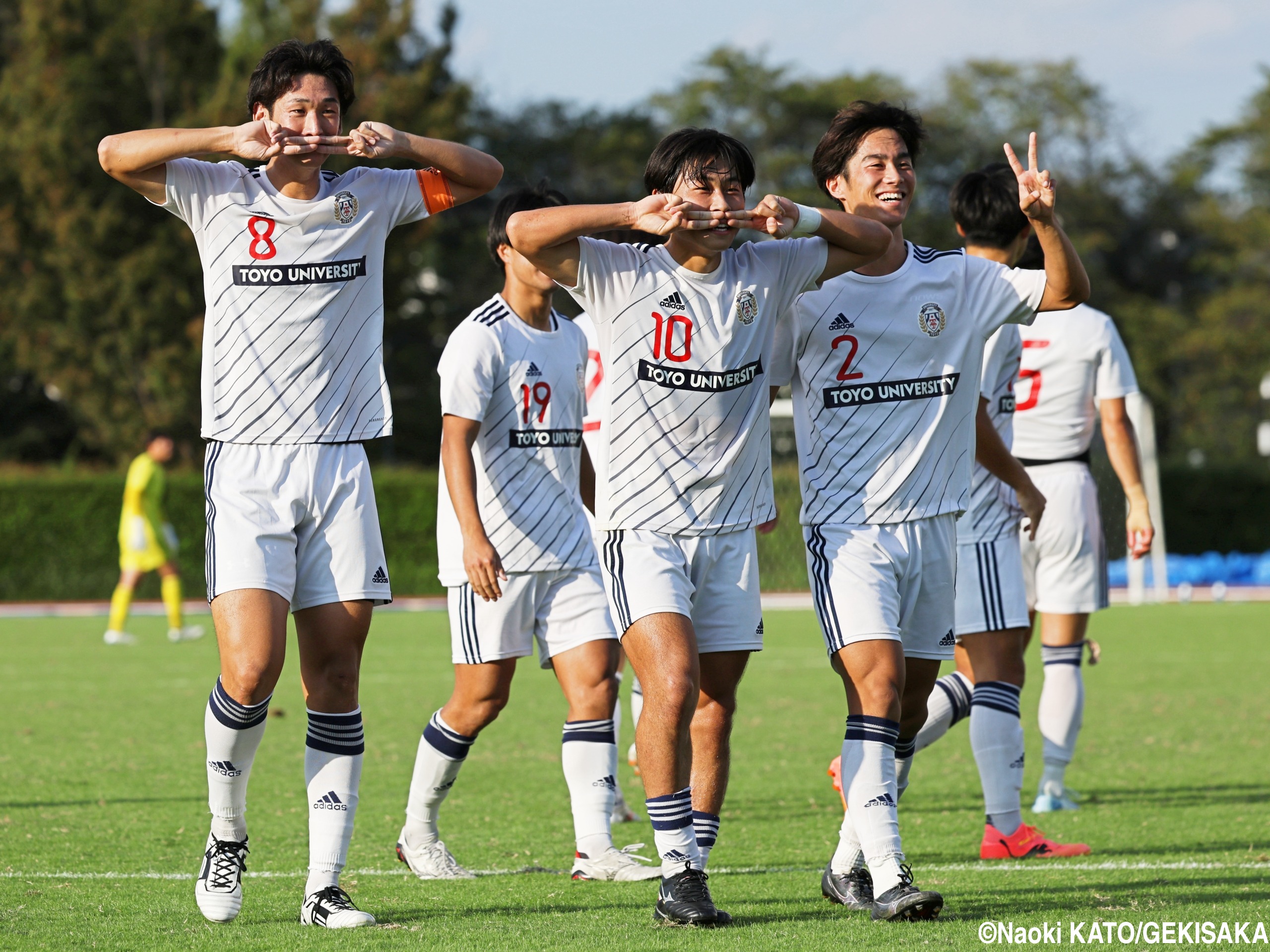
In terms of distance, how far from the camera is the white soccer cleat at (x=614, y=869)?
18.4 feet

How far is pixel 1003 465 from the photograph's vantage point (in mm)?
5797

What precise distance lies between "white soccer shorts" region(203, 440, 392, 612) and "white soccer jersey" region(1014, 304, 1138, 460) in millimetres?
3852

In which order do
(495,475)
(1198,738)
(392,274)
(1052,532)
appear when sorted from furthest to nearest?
(392,274) < (1198,738) < (1052,532) < (495,475)

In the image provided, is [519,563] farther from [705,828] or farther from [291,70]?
[291,70]

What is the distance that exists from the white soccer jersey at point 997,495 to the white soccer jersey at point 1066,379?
3.10 feet

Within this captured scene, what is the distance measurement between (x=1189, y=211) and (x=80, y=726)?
5388 centimetres

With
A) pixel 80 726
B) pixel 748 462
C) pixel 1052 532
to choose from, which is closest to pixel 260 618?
pixel 748 462

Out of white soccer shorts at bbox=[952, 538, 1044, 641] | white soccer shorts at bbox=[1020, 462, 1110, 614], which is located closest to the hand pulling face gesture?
white soccer shorts at bbox=[952, 538, 1044, 641]

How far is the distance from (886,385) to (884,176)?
0.72m

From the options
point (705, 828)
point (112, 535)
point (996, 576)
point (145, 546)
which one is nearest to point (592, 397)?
point (996, 576)

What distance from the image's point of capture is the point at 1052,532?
736 cm

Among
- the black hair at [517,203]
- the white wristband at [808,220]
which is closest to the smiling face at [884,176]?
the white wristband at [808,220]

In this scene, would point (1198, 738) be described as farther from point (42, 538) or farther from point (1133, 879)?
point (42, 538)

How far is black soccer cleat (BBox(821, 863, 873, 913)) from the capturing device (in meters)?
4.87
